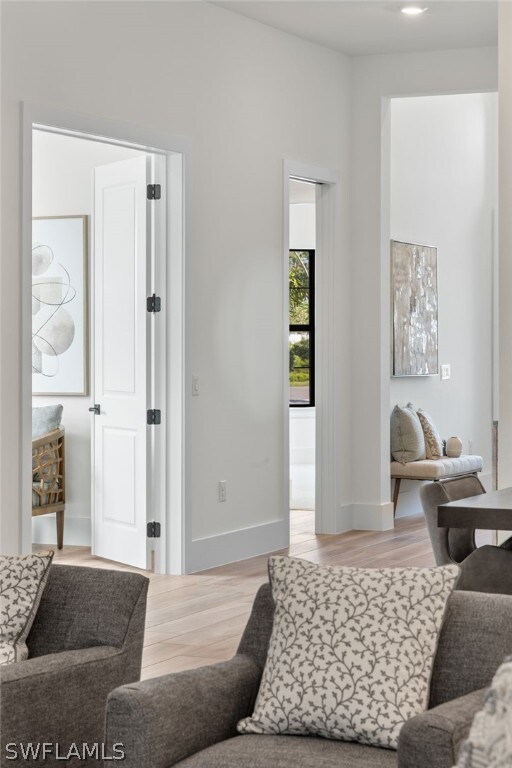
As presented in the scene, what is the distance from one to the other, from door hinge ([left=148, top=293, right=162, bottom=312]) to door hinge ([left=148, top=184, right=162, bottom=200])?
0.56 meters

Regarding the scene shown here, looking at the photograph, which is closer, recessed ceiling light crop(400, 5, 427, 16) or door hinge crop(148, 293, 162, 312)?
door hinge crop(148, 293, 162, 312)

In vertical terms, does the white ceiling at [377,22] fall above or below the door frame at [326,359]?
above

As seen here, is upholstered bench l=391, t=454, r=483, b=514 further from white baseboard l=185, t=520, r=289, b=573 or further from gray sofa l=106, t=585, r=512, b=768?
gray sofa l=106, t=585, r=512, b=768

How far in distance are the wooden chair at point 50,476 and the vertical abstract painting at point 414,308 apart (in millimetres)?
2811

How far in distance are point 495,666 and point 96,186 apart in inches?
197

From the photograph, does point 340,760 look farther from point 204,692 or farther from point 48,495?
point 48,495

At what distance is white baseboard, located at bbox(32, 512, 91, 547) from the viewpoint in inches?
282

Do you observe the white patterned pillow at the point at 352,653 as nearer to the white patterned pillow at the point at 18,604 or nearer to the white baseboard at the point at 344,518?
the white patterned pillow at the point at 18,604

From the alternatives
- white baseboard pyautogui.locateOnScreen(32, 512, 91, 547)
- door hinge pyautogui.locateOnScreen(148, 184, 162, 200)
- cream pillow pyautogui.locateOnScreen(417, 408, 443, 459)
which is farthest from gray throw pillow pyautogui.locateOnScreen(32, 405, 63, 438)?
cream pillow pyautogui.locateOnScreen(417, 408, 443, 459)

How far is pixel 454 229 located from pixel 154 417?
441 centimetres

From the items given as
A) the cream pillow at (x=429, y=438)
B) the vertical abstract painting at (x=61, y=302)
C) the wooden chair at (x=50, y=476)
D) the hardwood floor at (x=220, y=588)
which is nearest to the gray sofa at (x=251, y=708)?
the hardwood floor at (x=220, y=588)

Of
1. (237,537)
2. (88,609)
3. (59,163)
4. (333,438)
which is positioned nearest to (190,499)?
(237,537)

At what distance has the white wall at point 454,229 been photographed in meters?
8.85

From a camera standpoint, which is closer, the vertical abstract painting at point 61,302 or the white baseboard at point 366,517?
the vertical abstract painting at point 61,302
